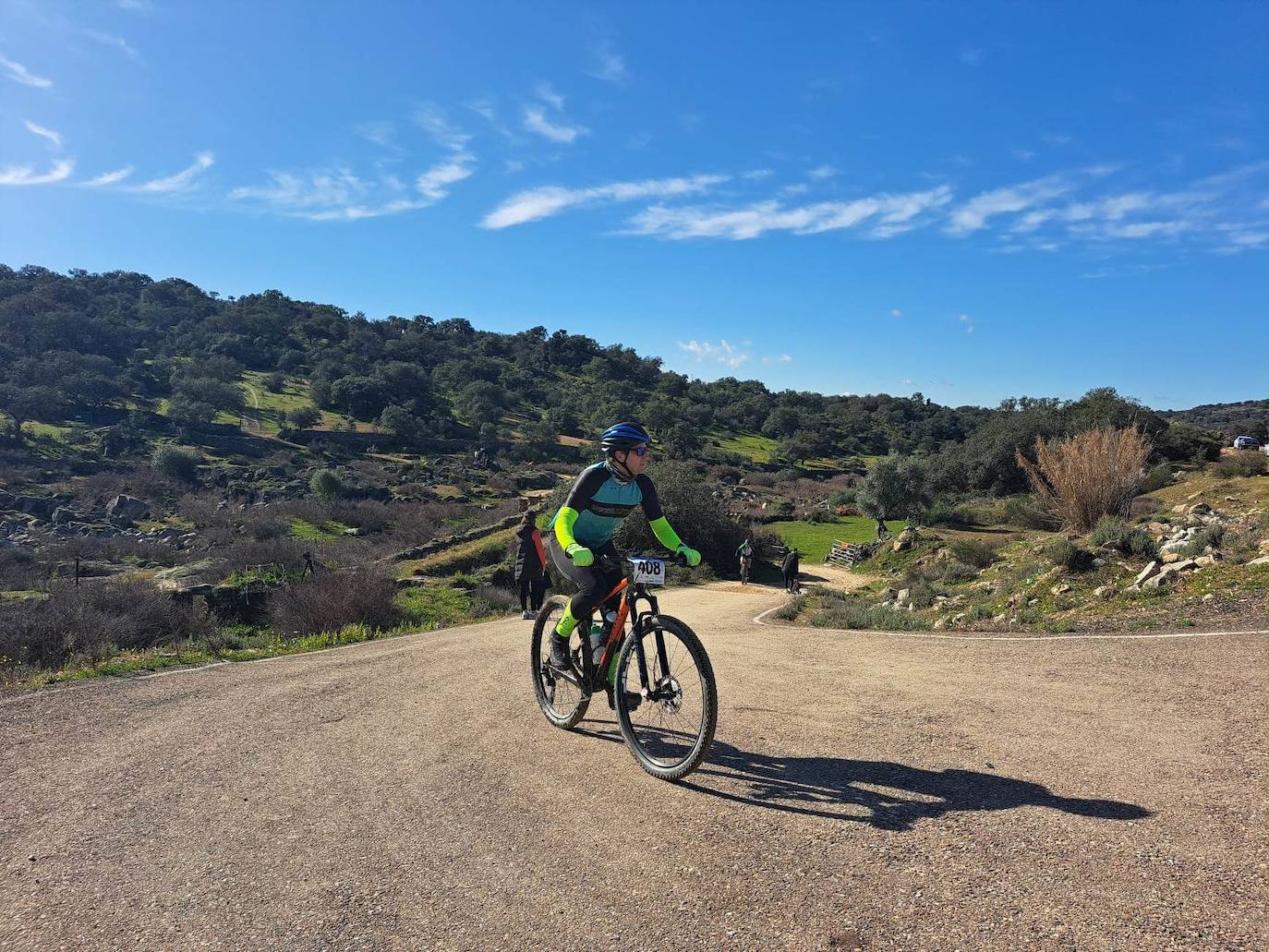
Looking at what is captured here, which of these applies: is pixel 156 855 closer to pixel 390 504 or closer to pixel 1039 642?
pixel 1039 642

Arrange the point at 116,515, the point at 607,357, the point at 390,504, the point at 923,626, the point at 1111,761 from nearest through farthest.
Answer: the point at 1111,761
the point at 923,626
the point at 116,515
the point at 390,504
the point at 607,357

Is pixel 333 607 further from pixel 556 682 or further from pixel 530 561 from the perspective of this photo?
pixel 556 682

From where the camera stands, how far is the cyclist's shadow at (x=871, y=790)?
330 cm

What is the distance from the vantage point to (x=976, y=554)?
19.0 meters

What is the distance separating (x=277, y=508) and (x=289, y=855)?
41.6 meters

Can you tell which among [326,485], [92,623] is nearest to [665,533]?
[92,623]

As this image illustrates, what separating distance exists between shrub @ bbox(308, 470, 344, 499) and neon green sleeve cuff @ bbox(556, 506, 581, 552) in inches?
1832

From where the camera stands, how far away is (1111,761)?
12.5 ft

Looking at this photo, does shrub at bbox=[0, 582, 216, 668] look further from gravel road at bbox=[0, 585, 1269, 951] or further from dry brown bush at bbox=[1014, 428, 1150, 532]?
dry brown bush at bbox=[1014, 428, 1150, 532]

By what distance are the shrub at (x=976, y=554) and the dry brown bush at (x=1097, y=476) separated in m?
2.13

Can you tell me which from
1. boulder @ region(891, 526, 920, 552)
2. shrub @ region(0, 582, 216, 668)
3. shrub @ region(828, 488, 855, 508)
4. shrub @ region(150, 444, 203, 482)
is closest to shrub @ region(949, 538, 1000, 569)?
boulder @ region(891, 526, 920, 552)

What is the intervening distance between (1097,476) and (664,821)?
17.5 m

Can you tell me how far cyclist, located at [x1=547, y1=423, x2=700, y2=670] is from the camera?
4.36 m

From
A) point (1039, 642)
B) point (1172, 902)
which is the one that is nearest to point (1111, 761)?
point (1172, 902)
